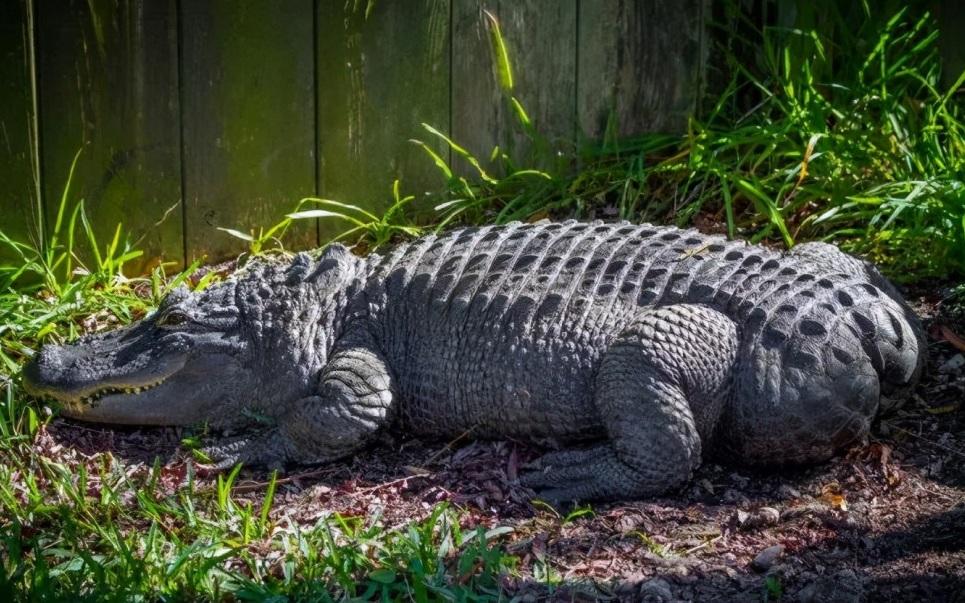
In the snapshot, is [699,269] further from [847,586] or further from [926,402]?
[847,586]

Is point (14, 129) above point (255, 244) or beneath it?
above

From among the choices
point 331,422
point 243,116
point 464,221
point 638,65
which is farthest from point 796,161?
point 331,422

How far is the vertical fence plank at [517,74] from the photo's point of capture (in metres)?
5.63

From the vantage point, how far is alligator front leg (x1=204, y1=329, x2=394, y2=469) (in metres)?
4.26

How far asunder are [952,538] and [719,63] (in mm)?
3078

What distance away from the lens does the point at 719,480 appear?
161 inches

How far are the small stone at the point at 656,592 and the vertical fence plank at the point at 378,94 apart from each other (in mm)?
2689

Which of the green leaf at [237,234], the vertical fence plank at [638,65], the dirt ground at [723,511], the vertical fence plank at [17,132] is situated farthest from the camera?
the vertical fence plank at [638,65]

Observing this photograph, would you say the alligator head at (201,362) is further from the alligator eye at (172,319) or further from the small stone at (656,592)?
the small stone at (656,592)

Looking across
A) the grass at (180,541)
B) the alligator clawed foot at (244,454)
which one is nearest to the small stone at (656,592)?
the grass at (180,541)

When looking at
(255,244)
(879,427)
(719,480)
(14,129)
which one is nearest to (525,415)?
(719,480)

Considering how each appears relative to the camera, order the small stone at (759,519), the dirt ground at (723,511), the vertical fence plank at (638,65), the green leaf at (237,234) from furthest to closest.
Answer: the vertical fence plank at (638,65), the green leaf at (237,234), the small stone at (759,519), the dirt ground at (723,511)

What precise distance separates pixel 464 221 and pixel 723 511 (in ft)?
7.34

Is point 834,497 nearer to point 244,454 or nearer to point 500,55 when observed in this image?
point 244,454
